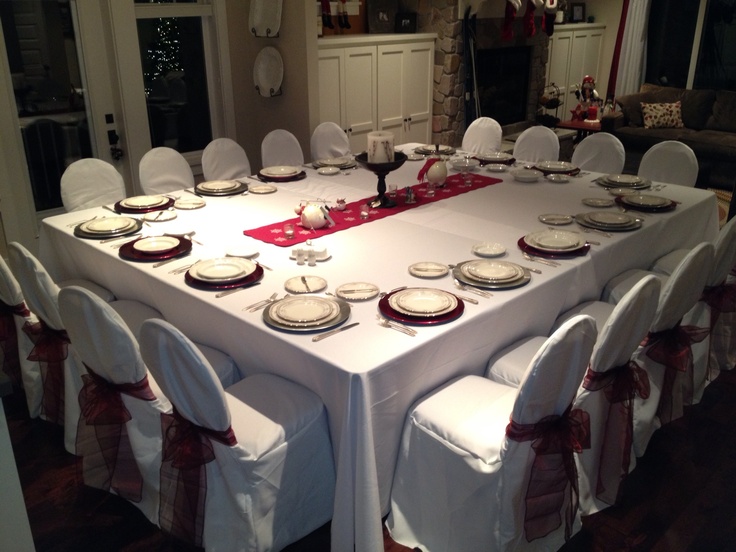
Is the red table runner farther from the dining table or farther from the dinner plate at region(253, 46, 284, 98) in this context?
the dinner plate at region(253, 46, 284, 98)

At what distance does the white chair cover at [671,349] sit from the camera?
2.09m

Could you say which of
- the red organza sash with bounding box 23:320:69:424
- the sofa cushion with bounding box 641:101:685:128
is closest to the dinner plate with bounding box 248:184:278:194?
the red organza sash with bounding box 23:320:69:424

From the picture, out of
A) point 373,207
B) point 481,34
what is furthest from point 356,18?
point 373,207

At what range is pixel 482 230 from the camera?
2.74 meters

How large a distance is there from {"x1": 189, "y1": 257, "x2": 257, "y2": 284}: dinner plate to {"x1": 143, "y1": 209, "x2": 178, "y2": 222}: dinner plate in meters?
0.65

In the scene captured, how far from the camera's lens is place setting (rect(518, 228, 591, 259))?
242cm

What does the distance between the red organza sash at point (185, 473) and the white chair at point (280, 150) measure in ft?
8.36

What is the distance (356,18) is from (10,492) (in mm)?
5050

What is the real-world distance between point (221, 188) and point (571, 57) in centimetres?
577

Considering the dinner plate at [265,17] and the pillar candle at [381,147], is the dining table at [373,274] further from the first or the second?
the dinner plate at [265,17]

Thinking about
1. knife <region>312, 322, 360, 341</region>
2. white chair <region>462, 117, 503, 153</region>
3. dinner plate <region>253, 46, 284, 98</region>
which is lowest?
knife <region>312, 322, 360, 341</region>

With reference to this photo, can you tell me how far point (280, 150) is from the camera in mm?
4227

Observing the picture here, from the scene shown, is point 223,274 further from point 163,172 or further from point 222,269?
point 163,172

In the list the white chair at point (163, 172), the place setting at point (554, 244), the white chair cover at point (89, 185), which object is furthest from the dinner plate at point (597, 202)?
the white chair cover at point (89, 185)
